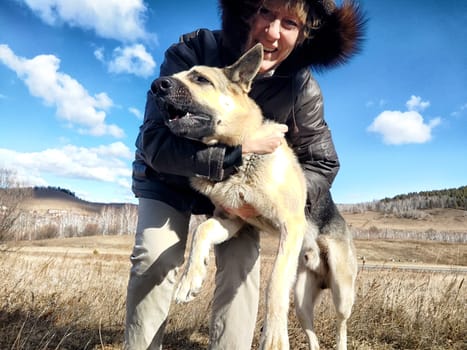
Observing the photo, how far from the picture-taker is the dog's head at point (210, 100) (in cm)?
273

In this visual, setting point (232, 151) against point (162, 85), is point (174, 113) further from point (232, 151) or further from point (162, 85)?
point (232, 151)

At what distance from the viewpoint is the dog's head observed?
2.73 m

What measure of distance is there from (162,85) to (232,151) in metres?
0.75

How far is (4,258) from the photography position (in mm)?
6781

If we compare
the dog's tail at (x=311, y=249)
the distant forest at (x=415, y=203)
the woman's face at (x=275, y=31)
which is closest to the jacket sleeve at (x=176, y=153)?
the woman's face at (x=275, y=31)

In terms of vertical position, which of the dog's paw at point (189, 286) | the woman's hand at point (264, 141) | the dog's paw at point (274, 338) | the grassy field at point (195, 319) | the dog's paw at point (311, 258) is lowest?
the grassy field at point (195, 319)

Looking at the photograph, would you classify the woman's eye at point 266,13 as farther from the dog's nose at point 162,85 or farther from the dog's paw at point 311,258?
the dog's paw at point 311,258

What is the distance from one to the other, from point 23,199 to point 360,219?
3445 inches

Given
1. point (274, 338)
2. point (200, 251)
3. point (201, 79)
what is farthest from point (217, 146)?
point (274, 338)

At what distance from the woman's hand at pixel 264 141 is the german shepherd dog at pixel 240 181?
0.28 ft

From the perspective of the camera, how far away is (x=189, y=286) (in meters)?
2.59

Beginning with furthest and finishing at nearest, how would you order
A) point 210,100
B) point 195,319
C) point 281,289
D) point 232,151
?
point 195,319 → point 210,100 → point 232,151 → point 281,289

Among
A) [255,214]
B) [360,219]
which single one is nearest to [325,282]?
[255,214]

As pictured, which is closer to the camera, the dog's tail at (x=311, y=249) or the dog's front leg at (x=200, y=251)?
the dog's front leg at (x=200, y=251)
